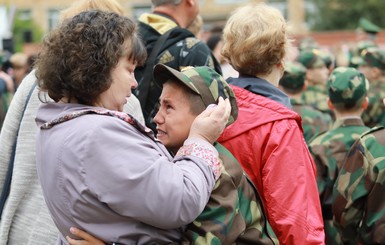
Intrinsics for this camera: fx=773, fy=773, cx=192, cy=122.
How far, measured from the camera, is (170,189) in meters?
2.79

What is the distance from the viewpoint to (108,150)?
2.80 metres

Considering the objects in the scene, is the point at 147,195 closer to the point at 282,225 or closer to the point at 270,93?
the point at 282,225

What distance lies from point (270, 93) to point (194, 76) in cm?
74

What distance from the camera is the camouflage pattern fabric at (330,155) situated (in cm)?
554

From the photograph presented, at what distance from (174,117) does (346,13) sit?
151 ft

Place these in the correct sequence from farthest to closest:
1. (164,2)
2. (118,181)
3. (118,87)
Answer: (164,2) < (118,87) < (118,181)

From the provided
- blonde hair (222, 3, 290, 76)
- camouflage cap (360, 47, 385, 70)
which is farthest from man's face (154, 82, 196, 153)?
camouflage cap (360, 47, 385, 70)

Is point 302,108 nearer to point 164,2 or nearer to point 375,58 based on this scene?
point 375,58

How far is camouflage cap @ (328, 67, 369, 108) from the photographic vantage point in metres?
5.61

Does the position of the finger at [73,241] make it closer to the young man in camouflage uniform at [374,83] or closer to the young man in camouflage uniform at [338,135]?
the young man in camouflage uniform at [338,135]

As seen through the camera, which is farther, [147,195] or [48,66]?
[48,66]

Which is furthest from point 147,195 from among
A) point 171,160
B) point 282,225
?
point 282,225

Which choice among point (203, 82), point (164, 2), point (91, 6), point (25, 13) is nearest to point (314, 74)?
point (164, 2)

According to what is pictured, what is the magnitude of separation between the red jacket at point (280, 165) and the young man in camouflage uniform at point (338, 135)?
192cm
